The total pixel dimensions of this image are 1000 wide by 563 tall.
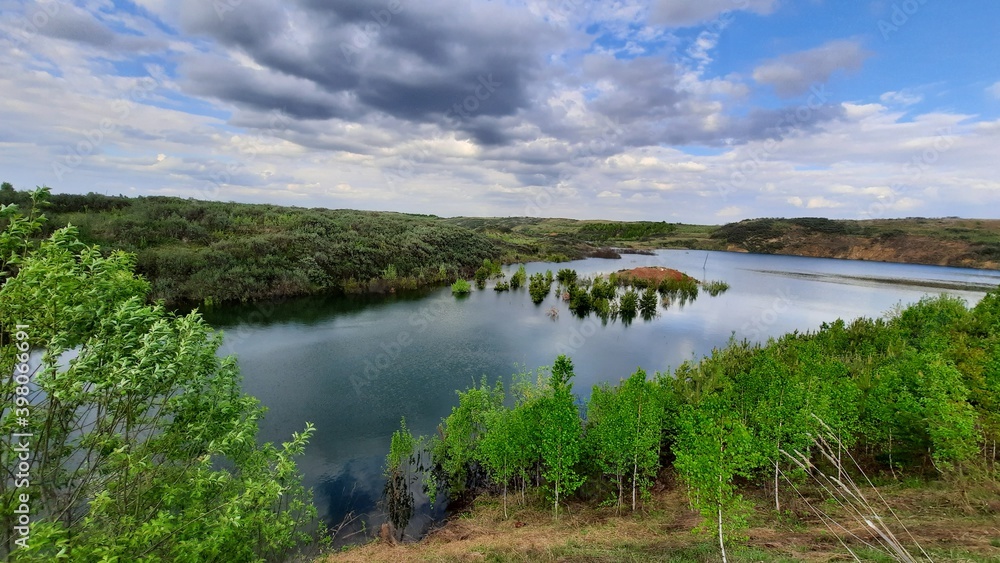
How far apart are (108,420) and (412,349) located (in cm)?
2713

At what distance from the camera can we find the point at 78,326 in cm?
860

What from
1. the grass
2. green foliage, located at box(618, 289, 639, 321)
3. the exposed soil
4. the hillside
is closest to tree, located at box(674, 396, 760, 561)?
the grass

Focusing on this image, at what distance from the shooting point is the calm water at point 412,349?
21.9 metres

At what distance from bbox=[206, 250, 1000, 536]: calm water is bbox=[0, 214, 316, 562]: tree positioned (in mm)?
9106

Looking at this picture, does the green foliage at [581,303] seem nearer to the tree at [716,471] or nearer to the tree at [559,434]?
the tree at [559,434]

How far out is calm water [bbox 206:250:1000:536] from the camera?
71.7ft

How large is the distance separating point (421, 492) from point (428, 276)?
5277 cm

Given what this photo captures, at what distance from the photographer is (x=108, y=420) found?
31.7ft

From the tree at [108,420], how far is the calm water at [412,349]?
9106 mm

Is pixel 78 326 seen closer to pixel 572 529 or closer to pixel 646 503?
pixel 572 529

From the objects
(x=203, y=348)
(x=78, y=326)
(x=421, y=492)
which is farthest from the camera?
→ (x=421, y=492)

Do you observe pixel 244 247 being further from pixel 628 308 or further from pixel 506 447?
pixel 506 447

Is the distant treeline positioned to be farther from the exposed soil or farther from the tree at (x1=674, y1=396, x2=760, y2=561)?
the tree at (x1=674, y1=396, x2=760, y2=561)

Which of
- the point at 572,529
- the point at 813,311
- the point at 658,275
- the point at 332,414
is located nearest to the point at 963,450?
the point at 572,529
